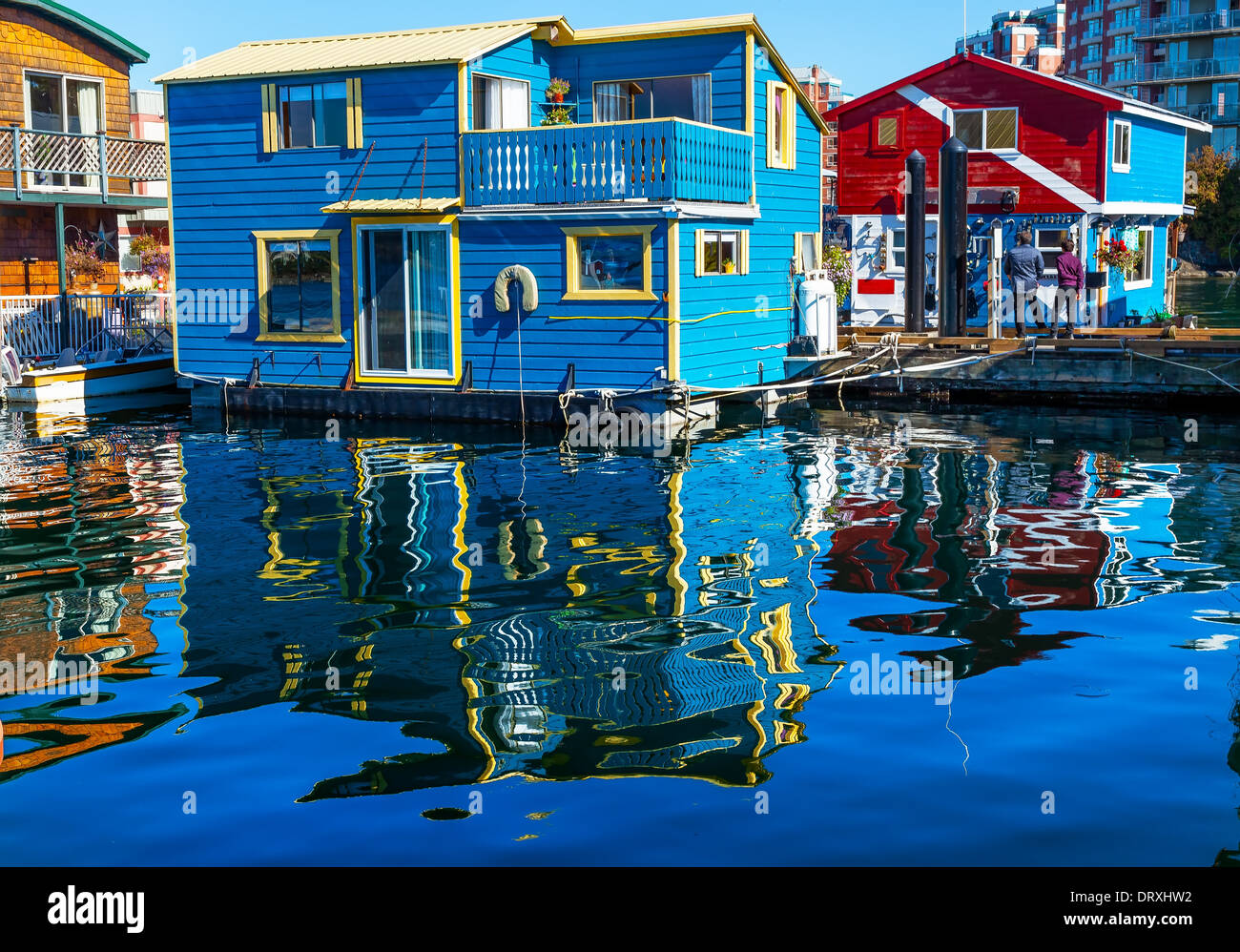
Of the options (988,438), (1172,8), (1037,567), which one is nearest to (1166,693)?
(1037,567)

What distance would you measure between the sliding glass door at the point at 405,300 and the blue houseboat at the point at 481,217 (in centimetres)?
Answer: 4

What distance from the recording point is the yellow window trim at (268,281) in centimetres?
2541

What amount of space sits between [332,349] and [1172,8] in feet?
271

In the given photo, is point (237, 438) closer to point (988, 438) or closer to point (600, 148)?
point (600, 148)

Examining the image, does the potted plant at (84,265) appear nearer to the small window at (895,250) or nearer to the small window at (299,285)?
the small window at (299,285)

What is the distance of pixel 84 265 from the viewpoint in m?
35.2

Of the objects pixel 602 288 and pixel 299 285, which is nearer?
pixel 602 288

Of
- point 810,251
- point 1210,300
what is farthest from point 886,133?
point 1210,300

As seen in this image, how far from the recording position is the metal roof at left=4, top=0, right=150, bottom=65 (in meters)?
33.7

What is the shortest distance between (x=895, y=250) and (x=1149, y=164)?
7.66 m

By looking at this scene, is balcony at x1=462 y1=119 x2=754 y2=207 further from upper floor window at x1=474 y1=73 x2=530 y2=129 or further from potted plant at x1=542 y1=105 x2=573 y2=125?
potted plant at x1=542 y1=105 x2=573 y2=125

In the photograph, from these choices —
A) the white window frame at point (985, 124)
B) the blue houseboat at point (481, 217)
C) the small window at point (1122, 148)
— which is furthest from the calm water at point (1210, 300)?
the blue houseboat at point (481, 217)

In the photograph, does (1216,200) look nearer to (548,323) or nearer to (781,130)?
(781,130)

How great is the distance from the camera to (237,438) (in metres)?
23.6
